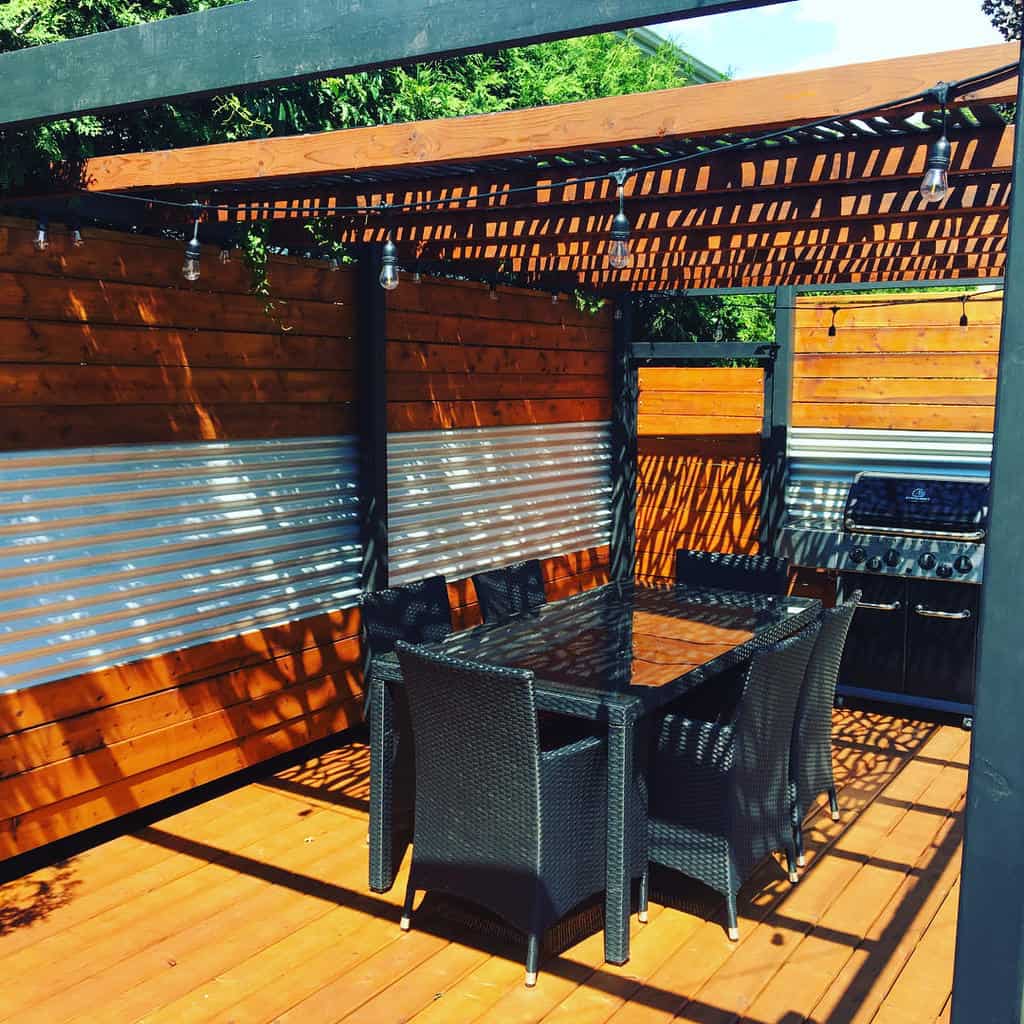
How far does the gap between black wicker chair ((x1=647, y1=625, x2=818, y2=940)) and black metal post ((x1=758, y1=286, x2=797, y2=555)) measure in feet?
11.4

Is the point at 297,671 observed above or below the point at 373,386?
below

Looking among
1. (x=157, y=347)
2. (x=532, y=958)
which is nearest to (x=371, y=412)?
(x=157, y=347)

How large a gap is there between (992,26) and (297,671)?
7.69 meters

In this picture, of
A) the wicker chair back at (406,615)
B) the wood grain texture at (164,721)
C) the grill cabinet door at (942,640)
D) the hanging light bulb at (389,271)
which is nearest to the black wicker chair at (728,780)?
the wicker chair back at (406,615)

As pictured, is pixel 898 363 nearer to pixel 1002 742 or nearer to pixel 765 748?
pixel 765 748

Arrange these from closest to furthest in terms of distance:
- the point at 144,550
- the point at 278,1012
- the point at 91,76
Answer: the point at 91,76 → the point at 278,1012 → the point at 144,550

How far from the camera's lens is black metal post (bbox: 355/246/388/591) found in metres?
6.07

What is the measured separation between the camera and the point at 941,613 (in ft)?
21.8

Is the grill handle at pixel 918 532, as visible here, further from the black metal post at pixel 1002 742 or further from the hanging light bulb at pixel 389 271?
the black metal post at pixel 1002 742

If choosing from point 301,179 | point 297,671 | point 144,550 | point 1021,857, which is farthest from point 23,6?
point 1021,857

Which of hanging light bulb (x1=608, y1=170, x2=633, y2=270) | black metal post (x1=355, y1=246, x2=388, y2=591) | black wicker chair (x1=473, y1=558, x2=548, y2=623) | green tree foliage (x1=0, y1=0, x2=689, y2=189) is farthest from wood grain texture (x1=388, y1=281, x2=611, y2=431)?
hanging light bulb (x1=608, y1=170, x2=633, y2=270)

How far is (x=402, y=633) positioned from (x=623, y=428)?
4066 millimetres

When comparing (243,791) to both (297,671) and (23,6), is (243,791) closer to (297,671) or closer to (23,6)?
(297,671)

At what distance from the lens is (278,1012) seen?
350 cm
